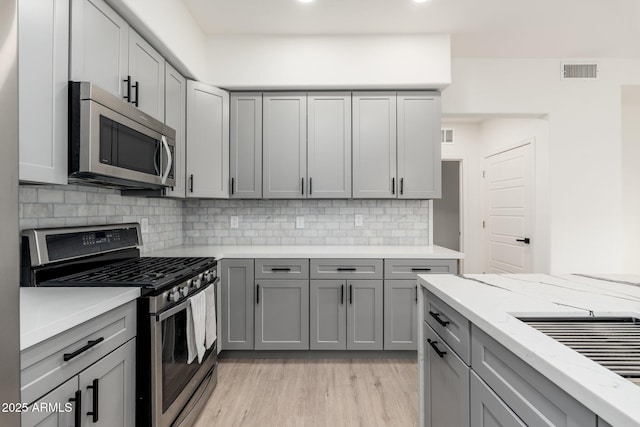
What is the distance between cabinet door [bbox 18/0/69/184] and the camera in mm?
1311

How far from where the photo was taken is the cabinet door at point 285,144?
3207 mm

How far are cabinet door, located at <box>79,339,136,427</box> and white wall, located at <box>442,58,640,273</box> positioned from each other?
3.41 meters

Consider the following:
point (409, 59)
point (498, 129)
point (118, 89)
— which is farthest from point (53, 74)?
Result: point (498, 129)

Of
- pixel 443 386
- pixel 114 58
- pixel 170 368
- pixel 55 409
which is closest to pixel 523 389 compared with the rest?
pixel 443 386

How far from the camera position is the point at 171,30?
245 cm

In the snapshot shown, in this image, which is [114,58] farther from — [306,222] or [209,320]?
[306,222]

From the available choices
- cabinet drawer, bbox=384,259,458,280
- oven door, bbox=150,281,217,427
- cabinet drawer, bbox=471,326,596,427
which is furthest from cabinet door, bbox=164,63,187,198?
cabinet drawer, bbox=471,326,596,427

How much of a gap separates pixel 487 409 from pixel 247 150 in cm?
274

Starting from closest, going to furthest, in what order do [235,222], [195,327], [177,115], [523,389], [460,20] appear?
[523,389]
[195,327]
[177,115]
[460,20]
[235,222]

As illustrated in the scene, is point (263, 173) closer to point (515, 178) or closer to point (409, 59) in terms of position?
point (409, 59)

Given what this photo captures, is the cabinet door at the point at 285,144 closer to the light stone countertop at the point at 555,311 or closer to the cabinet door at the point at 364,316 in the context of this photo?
the cabinet door at the point at 364,316

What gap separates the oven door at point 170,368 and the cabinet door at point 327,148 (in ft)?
5.58

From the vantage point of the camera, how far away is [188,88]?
294 cm

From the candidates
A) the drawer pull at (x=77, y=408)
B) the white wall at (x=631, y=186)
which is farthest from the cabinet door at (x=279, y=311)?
the white wall at (x=631, y=186)
